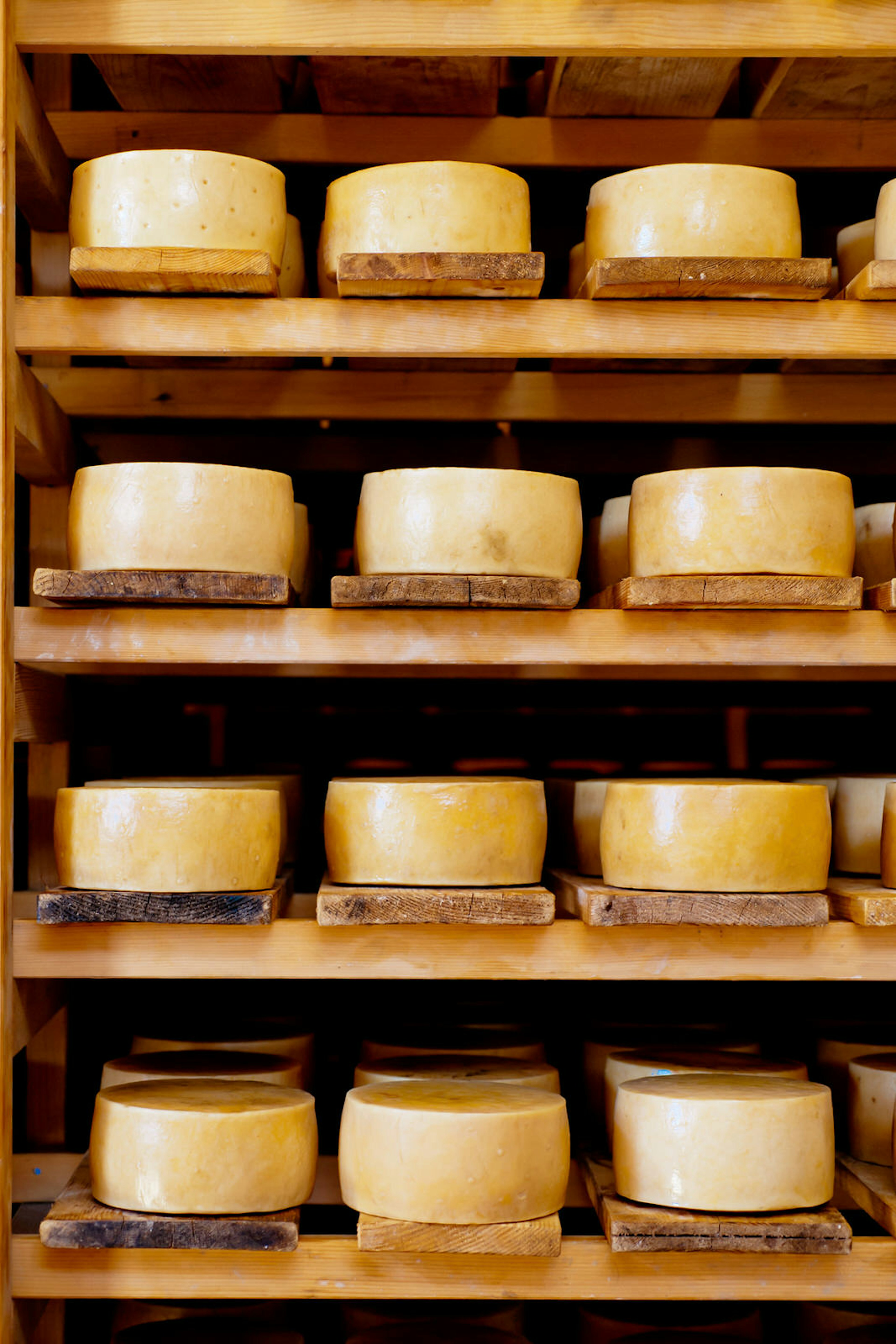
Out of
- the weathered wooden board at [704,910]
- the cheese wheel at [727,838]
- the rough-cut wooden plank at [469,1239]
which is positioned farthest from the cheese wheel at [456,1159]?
the cheese wheel at [727,838]

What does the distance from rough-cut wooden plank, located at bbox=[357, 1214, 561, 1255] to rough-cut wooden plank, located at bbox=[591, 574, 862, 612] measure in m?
1.03

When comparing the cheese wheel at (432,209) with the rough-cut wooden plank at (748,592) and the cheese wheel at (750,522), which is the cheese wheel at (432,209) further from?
the rough-cut wooden plank at (748,592)

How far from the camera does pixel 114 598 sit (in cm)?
225

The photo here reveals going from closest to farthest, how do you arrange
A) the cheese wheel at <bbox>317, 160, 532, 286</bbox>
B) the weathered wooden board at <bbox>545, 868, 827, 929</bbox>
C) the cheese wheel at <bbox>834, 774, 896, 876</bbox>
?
the weathered wooden board at <bbox>545, 868, 827, 929</bbox>
the cheese wheel at <bbox>317, 160, 532, 286</bbox>
the cheese wheel at <bbox>834, 774, 896, 876</bbox>

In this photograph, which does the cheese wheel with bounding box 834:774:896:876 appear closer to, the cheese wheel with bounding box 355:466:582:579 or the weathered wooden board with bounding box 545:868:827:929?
the weathered wooden board with bounding box 545:868:827:929

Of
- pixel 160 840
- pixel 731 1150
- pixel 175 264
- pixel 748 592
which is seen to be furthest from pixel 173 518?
pixel 731 1150

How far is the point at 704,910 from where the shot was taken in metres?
2.21

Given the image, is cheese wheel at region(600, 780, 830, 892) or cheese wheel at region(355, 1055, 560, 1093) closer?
cheese wheel at region(600, 780, 830, 892)

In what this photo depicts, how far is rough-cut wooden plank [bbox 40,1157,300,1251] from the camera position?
2.12 meters

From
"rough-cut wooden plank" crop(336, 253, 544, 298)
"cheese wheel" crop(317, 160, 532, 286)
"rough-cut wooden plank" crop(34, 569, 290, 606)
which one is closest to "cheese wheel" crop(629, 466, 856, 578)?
"rough-cut wooden plank" crop(336, 253, 544, 298)

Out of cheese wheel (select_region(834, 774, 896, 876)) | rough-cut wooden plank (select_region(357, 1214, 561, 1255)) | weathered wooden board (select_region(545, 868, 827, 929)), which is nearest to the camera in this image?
rough-cut wooden plank (select_region(357, 1214, 561, 1255))

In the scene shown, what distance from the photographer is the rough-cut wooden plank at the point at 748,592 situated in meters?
2.24

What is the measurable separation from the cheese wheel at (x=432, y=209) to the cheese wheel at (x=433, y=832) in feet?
3.03
